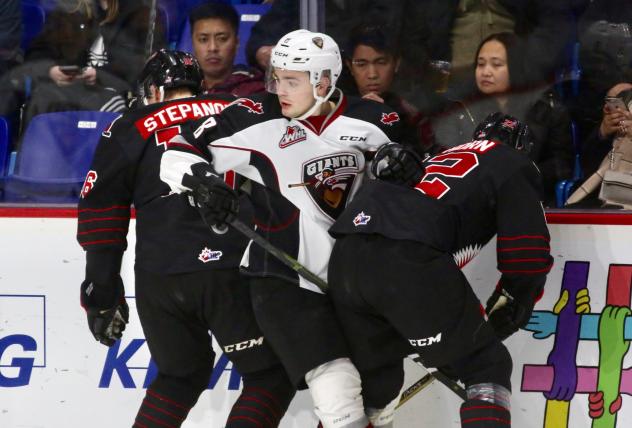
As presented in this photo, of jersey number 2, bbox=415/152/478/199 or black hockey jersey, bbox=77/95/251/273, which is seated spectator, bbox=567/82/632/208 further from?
black hockey jersey, bbox=77/95/251/273

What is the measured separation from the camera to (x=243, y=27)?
150 inches

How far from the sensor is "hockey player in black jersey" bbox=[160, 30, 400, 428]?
9.86ft

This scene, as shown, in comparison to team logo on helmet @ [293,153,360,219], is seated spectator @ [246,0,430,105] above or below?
above

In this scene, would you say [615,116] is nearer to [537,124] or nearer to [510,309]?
[537,124]

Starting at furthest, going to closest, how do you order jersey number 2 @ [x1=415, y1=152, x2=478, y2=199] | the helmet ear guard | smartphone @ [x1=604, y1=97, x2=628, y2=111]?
smartphone @ [x1=604, y1=97, x2=628, y2=111], the helmet ear guard, jersey number 2 @ [x1=415, y1=152, x2=478, y2=199]

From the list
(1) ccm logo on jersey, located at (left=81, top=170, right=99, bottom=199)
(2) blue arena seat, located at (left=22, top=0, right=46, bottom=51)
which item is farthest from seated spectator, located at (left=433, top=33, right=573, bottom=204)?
(2) blue arena seat, located at (left=22, top=0, right=46, bottom=51)

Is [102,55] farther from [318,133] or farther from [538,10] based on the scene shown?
[538,10]

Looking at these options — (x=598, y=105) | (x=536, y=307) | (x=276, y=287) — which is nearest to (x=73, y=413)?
(x=276, y=287)

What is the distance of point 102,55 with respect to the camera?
3914mm

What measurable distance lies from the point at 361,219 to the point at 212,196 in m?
0.39

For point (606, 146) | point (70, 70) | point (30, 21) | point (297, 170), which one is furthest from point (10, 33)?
point (606, 146)

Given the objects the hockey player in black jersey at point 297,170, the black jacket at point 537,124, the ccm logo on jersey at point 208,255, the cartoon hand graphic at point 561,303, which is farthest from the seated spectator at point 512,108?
the ccm logo on jersey at point 208,255

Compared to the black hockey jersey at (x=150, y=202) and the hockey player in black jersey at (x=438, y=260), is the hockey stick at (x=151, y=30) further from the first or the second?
the hockey player in black jersey at (x=438, y=260)

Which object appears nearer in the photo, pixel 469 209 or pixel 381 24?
pixel 469 209
